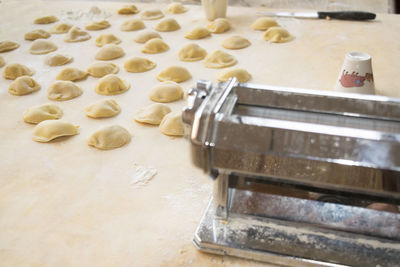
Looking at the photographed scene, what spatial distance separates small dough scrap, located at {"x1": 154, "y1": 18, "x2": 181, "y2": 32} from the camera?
2838 mm

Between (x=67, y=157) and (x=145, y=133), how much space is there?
0.36 m

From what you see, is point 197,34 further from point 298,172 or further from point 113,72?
point 298,172

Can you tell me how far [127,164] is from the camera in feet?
5.19

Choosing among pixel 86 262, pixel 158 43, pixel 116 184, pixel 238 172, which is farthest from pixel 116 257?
pixel 158 43

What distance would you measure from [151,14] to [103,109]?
1496 mm

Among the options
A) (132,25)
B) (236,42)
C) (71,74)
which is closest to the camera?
(71,74)

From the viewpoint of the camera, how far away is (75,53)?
2.62 metres

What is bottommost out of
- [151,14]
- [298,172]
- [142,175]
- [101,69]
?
[142,175]

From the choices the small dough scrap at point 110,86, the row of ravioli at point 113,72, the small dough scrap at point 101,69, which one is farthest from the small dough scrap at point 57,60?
the small dough scrap at point 110,86

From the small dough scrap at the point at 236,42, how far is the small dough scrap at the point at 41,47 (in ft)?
3.94

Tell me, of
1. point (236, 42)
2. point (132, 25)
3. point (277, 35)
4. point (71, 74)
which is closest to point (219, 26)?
point (236, 42)

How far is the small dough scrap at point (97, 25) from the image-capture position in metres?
2.96

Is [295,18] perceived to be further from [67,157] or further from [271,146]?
[271,146]

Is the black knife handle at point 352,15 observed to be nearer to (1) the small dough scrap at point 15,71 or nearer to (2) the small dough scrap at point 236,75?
(2) the small dough scrap at point 236,75
